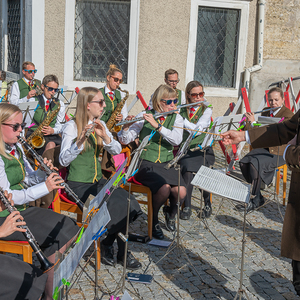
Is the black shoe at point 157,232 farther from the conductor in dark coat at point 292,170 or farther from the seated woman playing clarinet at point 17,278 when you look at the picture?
the seated woman playing clarinet at point 17,278

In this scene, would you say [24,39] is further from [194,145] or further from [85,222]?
[85,222]

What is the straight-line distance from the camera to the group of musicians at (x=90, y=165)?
2.88 meters

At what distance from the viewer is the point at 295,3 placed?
8852 millimetres

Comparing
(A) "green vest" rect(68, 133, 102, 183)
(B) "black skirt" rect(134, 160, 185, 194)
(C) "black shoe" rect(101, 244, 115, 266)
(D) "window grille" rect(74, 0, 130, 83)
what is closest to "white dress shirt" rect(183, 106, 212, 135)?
(B) "black skirt" rect(134, 160, 185, 194)

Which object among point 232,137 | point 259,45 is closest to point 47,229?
point 232,137

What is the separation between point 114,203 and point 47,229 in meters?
0.72

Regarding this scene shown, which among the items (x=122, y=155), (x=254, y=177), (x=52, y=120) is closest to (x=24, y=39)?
(x=52, y=120)

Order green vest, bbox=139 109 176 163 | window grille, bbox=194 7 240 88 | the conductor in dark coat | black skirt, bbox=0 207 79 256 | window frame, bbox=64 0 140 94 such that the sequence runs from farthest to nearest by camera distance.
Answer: window grille, bbox=194 7 240 88, window frame, bbox=64 0 140 94, green vest, bbox=139 109 176 163, black skirt, bbox=0 207 79 256, the conductor in dark coat

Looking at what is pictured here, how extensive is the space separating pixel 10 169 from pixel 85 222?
104 cm

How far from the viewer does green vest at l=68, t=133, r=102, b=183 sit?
142 inches

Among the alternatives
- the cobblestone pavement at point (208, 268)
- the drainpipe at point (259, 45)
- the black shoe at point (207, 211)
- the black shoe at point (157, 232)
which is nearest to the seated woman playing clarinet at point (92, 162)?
the cobblestone pavement at point (208, 268)

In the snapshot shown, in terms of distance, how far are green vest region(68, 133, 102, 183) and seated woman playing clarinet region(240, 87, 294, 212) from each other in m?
2.42

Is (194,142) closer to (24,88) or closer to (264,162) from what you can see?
(264,162)

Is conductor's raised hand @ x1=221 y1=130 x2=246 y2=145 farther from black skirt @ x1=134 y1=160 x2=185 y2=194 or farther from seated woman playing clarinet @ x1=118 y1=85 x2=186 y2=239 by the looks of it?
black skirt @ x1=134 y1=160 x2=185 y2=194
